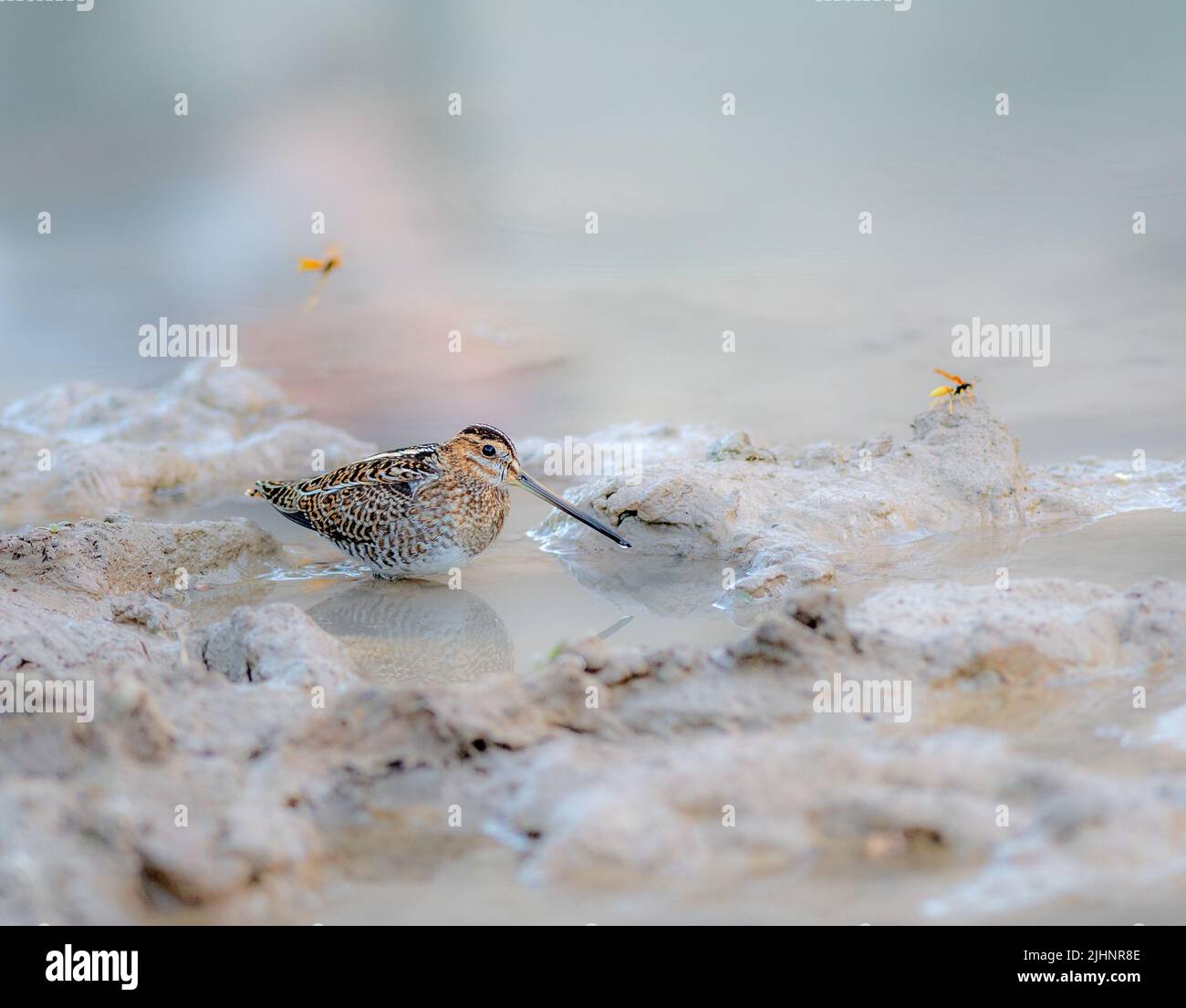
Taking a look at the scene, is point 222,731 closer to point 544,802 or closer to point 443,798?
point 443,798

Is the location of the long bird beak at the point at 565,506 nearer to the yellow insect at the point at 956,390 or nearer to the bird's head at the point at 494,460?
the bird's head at the point at 494,460

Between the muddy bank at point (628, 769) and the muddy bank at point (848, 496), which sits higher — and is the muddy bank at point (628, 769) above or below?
below

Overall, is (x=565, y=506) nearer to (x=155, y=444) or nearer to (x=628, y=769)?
(x=628, y=769)

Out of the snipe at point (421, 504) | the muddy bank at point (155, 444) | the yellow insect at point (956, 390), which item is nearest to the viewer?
the snipe at point (421, 504)

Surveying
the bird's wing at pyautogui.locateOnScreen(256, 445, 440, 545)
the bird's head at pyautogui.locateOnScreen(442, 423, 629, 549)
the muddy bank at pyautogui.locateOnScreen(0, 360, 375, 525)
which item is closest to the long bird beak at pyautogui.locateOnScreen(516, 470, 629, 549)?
the bird's head at pyautogui.locateOnScreen(442, 423, 629, 549)

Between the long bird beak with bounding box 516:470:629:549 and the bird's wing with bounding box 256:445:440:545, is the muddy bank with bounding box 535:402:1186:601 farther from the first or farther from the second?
the bird's wing with bounding box 256:445:440:545

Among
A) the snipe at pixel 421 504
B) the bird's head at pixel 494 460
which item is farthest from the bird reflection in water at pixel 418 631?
the bird's head at pixel 494 460

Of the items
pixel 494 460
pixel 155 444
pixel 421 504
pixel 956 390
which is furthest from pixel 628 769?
pixel 155 444
